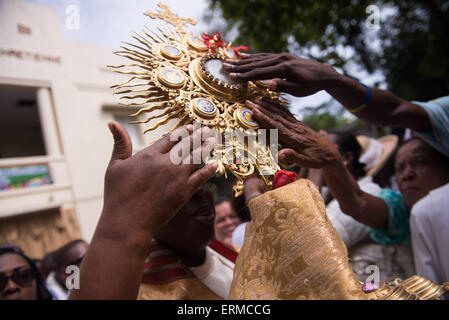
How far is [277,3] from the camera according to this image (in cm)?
454

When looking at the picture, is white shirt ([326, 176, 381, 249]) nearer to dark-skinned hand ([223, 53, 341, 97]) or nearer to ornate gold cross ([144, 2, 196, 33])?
dark-skinned hand ([223, 53, 341, 97])

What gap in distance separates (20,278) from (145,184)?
2258 millimetres

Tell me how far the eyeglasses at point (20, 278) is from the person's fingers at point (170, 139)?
222 centimetres

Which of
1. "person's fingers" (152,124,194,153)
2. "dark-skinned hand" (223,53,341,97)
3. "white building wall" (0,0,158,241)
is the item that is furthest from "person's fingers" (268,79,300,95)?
"white building wall" (0,0,158,241)

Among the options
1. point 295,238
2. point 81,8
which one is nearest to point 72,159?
point 81,8

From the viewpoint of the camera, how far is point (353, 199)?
6.34ft

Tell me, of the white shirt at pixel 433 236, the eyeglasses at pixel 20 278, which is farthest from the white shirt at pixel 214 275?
the eyeglasses at pixel 20 278

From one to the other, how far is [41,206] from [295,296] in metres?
8.42

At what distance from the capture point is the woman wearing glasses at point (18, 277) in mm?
2293

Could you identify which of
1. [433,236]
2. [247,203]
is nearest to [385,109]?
[433,236]

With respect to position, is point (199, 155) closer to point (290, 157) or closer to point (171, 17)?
point (290, 157)

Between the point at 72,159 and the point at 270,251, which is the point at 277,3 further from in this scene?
the point at 72,159

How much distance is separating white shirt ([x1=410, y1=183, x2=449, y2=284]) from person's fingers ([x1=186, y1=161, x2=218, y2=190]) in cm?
152

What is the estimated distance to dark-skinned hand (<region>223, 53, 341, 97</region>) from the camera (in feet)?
4.79
